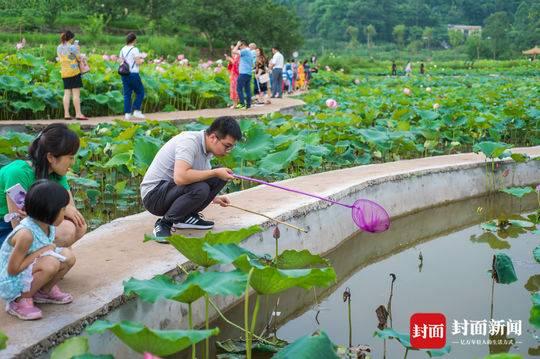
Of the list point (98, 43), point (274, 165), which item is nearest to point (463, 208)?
point (274, 165)

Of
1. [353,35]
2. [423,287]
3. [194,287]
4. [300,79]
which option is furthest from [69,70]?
[353,35]

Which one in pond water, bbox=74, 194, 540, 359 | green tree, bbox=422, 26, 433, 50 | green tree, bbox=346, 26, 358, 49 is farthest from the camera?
green tree, bbox=422, 26, 433, 50

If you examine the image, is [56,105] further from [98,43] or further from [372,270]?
[98,43]

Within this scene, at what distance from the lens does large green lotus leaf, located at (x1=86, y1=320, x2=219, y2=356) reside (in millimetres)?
1828

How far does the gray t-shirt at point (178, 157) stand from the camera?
3525mm

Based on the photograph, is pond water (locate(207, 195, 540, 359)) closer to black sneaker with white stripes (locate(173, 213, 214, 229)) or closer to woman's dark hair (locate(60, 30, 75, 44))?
black sneaker with white stripes (locate(173, 213, 214, 229))

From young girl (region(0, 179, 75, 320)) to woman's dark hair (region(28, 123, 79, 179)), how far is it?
29 centimetres

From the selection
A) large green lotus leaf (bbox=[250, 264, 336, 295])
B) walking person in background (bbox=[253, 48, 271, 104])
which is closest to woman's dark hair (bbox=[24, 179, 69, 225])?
large green lotus leaf (bbox=[250, 264, 336, 295])

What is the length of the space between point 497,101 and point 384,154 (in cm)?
416

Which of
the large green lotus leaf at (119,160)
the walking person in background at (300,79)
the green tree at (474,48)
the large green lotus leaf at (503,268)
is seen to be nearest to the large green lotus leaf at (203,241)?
the large green lotus leaf at (503,268)

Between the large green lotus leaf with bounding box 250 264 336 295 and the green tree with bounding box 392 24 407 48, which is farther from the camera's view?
the green tree with bounding box 392 24 407 48

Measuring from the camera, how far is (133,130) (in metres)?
5.74

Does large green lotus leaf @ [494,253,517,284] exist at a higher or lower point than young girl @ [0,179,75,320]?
lower

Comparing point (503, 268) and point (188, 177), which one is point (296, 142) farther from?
point (503, 268)
